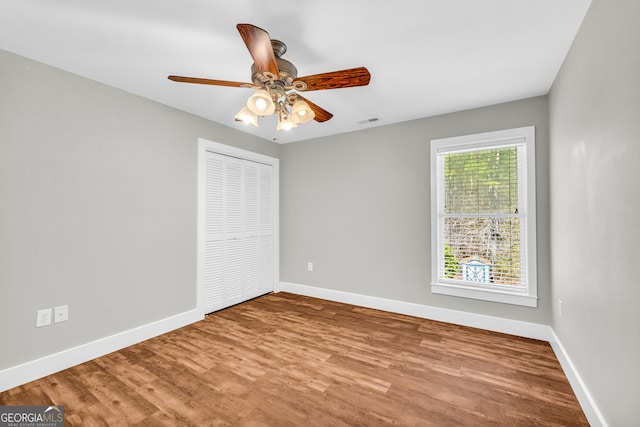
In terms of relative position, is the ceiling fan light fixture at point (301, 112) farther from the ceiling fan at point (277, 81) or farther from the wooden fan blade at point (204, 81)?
the wooden fan blade at point (204, 81)

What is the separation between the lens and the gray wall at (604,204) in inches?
45.0

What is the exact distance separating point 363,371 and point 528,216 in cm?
222

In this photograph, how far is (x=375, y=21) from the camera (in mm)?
1677

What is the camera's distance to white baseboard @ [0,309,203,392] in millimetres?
1936

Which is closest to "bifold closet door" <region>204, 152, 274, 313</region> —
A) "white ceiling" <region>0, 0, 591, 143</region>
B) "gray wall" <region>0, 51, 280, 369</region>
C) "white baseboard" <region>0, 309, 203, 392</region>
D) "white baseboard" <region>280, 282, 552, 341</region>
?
"gray wall" <region>0, 51, 280, 369</region>

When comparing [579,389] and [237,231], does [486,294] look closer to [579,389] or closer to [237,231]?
[579,389]

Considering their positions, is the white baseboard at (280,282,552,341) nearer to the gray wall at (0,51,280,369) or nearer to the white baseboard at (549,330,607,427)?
the white baseboard at (549,330,607,427)

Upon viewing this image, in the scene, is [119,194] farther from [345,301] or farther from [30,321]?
[345,301]

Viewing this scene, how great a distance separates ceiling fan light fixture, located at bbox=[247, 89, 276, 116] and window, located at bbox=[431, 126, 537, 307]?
2.23 metres

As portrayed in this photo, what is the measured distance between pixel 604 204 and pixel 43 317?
3819 millimetres

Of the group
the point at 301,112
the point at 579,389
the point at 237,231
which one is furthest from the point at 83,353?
the point at 579,389

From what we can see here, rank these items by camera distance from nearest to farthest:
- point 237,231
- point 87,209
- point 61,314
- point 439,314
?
point 61,314 < point 87,209 < point 439,314 < point 237,231

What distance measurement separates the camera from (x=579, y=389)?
5.89 ft

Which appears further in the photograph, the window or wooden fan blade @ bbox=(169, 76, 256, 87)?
the window
